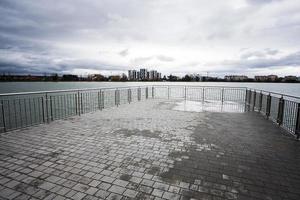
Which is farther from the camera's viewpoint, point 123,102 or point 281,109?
point 123,102

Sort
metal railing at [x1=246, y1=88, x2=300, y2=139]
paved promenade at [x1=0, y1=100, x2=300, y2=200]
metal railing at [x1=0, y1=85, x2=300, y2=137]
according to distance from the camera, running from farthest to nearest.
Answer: metal railing at [x1=0, y1=85, x2=300, y2=137] → metal railing at [x1=246, y1=88, x2=300, y2=139] → paved promenade at [x1=0, y1=100, x2=300, y2=200]

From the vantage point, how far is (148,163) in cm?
331

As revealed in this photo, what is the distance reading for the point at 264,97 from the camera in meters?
8.20

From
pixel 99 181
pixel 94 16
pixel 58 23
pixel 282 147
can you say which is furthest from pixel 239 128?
pixel 58 23

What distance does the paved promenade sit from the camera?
2.44m

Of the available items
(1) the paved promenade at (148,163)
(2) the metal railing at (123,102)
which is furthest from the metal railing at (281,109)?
(1) the paved promenade at (148,163)

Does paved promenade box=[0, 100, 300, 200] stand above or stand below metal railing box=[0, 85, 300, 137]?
below

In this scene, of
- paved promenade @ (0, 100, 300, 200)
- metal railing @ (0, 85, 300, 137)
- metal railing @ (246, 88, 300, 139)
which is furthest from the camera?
metal railing @ (0, 85, 300, 137)

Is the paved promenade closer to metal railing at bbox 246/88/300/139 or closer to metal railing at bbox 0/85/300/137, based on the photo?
metal railing at bbox 246/88/300/139

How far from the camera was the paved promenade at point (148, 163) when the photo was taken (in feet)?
8.01

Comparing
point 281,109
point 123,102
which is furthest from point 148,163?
point 123,102

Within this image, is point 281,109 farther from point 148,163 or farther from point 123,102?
point 123,102

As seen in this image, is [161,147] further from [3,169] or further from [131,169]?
[3,169]

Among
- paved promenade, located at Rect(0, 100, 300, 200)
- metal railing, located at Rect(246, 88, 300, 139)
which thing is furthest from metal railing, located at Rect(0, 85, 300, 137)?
paved promenade, located at Rect(0, 100, 300, 200)
